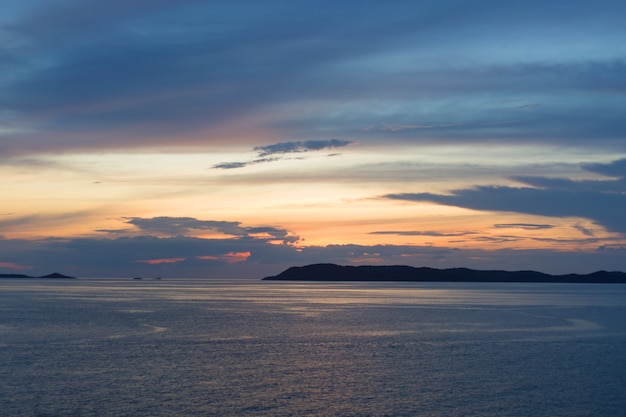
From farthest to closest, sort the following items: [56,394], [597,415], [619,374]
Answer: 1. [619,374]
2. [56,394]
3. [597,415]

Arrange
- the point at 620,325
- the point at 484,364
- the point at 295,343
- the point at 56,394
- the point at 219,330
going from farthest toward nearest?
the point at 620,325 < the point at 219,330 < the point at 295,343 < the point at 484,364 < the point at 56,394

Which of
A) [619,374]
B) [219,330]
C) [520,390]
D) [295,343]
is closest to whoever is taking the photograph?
[520,390]

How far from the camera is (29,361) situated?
5044 cm

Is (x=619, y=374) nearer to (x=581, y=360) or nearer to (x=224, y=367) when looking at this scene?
(x=581, y=360)

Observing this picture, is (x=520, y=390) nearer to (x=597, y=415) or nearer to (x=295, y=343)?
(x=597, y=415)

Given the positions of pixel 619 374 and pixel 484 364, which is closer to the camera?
pixel 619 374


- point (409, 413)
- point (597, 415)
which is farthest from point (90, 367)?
point (597, 415)

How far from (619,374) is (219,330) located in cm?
4267

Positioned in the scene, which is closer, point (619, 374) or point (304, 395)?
point (304, 395)

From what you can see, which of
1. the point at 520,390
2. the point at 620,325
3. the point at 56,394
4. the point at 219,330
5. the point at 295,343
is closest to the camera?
the point at 56,394

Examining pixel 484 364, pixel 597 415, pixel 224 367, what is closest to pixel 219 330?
pixel 224 367

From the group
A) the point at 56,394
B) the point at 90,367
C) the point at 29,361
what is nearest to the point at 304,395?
the point at 56,394

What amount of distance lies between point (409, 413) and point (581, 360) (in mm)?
24035

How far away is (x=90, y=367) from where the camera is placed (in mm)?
48188
